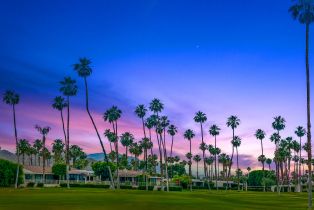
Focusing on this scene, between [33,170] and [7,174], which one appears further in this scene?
[33,170]

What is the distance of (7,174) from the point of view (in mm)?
132625

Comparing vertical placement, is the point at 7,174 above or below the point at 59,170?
above

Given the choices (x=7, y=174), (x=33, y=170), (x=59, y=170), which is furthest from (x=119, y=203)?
(x=33, y=170)

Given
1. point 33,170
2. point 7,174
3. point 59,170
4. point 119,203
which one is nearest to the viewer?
point 119,203

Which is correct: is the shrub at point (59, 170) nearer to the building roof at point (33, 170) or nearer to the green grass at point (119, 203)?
the building roof at point (33, 170)

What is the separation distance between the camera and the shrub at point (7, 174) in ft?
431

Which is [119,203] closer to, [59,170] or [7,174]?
[7,174]

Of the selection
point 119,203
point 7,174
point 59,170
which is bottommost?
point 59,170

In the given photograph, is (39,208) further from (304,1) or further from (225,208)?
(304,1)

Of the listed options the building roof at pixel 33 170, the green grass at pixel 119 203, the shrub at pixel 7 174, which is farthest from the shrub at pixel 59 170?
the green grass at pixel 119 203

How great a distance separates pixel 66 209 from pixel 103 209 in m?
3.98

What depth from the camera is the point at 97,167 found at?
17712 cm

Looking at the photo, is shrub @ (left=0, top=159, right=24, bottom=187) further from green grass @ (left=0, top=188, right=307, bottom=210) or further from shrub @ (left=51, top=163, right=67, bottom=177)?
green grass @ (left=0, top=188, right=307, bottom=210)

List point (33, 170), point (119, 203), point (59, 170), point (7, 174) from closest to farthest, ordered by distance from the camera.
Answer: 1. point (119, 203)
2. point (7, 174)
3. point (33, 170)
4. point (59, 170)
